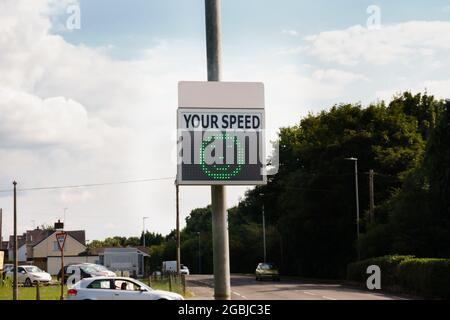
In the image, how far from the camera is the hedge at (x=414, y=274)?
36.3m

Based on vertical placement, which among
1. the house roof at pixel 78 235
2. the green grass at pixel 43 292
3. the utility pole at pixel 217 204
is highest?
the utility pole at pixel 217 204

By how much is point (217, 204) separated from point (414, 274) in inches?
1305

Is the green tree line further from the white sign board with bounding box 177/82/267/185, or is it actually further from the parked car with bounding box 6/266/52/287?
the white sign board with bounding box 177/82/267/185

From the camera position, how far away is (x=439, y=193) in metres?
45.7

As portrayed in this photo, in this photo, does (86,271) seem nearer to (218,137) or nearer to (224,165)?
(224,165)

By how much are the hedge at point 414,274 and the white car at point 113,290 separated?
58.4 ft

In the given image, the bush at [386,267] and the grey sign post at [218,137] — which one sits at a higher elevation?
the grey sign post at [218,137]

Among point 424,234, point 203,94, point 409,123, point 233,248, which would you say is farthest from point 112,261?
point 203,94

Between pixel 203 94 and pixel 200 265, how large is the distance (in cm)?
10110

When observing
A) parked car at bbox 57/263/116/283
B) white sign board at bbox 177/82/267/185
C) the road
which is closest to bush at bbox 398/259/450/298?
the road

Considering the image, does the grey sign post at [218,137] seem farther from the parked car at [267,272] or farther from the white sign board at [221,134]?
the parked car at [267,272]

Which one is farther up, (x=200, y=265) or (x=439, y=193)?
(x=439, y=193)

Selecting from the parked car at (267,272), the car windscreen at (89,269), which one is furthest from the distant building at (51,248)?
the car windscreen at (89,269)
